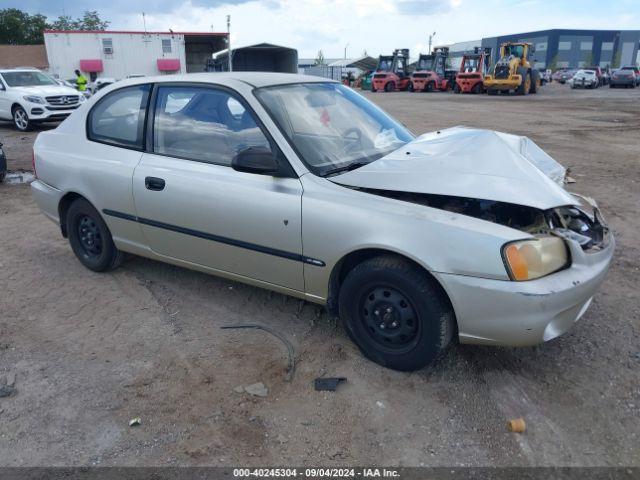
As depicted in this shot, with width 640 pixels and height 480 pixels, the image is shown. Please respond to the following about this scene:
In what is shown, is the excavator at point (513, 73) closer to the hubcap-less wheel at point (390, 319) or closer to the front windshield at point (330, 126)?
the front windshield at point (330, 126)

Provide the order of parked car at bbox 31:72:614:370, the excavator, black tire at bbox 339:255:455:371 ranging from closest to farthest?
parked car at bbox 31:72:614:370 < black tire at bbox 339:255:455:371 < the excavator

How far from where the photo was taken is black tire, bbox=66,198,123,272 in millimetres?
4367

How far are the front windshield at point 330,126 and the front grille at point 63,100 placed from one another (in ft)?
41.8

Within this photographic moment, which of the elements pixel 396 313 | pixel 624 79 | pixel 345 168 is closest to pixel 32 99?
pixel 345 168

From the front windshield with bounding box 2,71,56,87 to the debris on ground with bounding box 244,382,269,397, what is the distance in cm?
1514

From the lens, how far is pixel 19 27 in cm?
6041

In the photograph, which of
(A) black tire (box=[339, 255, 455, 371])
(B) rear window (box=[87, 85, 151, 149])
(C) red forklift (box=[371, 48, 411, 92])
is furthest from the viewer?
(C) red forklift (box=[371, 48, 411, 92])

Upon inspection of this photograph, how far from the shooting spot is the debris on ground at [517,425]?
2.60 meters

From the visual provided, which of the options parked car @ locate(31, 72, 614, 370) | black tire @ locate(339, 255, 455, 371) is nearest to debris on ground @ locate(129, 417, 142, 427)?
parked car @ locate(31, 72, 614, 370)

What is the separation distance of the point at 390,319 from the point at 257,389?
876 mm

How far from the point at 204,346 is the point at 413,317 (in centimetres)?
144

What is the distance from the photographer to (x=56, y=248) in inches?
210

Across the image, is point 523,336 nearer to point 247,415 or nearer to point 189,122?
point 247,415

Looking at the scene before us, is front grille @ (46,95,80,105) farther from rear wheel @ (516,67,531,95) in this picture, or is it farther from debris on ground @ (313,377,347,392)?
rear wheel @ (516,67,531,95)
